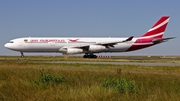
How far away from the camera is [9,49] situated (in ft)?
188

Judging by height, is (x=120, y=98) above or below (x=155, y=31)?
below

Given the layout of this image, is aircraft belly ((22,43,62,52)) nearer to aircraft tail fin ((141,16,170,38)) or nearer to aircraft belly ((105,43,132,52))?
aircraft belly ((105,43,132,52))

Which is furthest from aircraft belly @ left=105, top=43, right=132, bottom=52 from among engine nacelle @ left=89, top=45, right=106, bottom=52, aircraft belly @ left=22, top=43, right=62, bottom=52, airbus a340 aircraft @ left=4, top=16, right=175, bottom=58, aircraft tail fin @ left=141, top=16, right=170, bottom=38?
aircraft belly @ left=22, top=43, right=62, bottom=52

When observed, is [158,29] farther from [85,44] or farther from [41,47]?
[41,47]

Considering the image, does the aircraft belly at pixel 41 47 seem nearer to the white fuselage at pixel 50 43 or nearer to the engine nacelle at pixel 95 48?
the white fuselage at pixel 50 43

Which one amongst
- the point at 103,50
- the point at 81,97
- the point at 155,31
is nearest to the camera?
the point at 81,97

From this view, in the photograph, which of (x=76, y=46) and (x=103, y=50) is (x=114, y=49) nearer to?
(x=103, y=50)

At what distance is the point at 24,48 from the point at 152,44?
24.0 m

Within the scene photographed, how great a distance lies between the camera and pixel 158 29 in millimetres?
58625

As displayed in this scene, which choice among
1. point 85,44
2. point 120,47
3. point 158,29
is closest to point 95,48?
point 85,44

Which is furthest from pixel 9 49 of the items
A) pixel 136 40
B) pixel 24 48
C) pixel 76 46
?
pixel 136 40

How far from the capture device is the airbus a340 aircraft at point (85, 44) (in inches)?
2119

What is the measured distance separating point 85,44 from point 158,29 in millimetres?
14632

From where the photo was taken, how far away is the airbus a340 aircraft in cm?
5381
